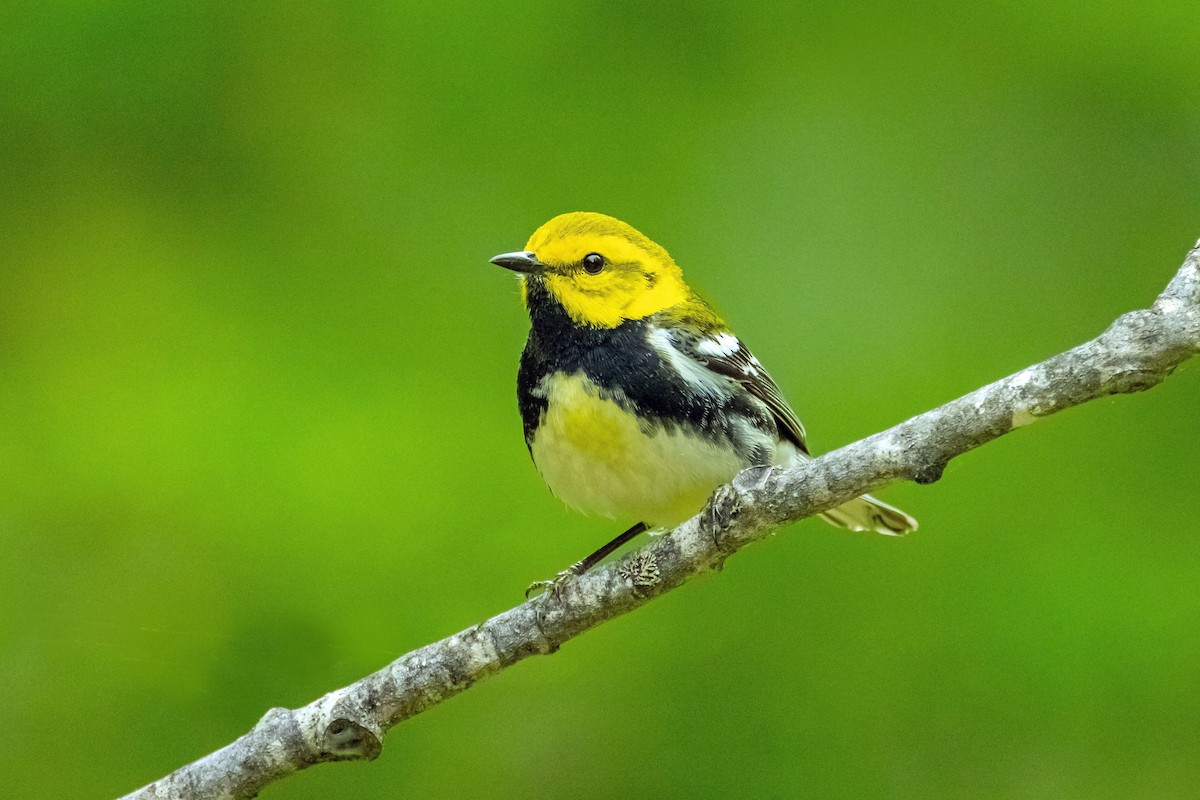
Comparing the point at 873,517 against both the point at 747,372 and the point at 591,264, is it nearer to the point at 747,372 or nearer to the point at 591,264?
the point at 747,372

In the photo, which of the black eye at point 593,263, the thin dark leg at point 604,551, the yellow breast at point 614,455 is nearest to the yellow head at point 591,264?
the black eye at point 593,263

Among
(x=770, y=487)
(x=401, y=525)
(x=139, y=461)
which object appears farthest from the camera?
(x=139, y=461)

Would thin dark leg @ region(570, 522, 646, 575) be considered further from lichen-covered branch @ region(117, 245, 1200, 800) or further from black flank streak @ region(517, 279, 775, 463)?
lichen-covered branch @ region(117, 245, 1200, 800)

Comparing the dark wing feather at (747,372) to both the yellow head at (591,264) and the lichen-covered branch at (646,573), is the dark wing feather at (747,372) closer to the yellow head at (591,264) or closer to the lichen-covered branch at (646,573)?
the yellow head at (591,264)

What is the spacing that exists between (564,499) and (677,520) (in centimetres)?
37

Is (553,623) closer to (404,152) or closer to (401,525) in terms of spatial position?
(401,525)

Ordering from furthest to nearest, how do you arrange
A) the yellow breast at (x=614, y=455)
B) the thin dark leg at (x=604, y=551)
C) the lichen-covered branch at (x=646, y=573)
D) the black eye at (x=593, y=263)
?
1. the black eye at (x=593, y=263)
2. the thin dark leg at (x=604, y=551)
3. the yellow breast at (x=614, y=455)
4. the lichen-covered branch at (x=646, y=573)

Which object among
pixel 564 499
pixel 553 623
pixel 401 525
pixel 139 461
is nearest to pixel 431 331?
pixel 401 525

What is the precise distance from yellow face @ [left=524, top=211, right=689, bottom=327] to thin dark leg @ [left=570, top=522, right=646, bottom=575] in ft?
2.34

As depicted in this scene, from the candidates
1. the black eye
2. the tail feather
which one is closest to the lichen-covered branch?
the black eye

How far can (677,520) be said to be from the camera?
3.64 m

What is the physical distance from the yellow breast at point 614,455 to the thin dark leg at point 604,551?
0.68 feet

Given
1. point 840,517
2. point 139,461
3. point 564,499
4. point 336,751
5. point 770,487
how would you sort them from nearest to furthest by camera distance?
point 770,487 < point 336,751 < point 564,499 < point 840,517 < point 139,461

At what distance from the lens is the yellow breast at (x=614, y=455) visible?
3.24 meters
